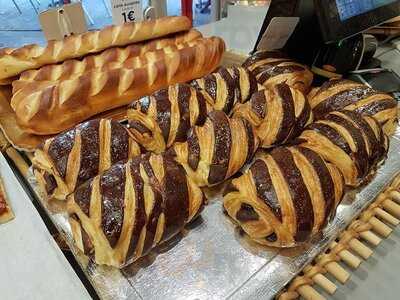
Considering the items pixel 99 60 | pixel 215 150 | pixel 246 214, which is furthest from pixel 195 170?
pixel 99 60

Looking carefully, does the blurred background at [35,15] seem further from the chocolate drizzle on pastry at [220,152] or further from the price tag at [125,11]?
the chocolate drizzle on pastry at [220,152]

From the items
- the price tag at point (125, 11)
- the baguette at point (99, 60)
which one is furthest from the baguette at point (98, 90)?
the price tag at point (125, 11)

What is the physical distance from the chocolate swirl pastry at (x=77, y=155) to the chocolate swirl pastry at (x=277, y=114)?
0.41 meters

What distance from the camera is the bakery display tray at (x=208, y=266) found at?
728 mm

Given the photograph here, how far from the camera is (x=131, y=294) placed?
0.71 meters

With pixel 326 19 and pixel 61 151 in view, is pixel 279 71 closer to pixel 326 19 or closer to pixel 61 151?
pixel 326 19

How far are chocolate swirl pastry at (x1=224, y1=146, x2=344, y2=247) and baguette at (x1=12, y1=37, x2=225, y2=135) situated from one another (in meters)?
0.63

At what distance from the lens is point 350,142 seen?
2.93 ft

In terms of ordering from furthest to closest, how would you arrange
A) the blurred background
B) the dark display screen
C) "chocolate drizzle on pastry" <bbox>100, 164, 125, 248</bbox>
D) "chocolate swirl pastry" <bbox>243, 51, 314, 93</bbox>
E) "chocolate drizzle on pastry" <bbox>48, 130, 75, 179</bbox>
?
the blurred background < "chocolate swirl pastry" <bbox>243, 51, 314, 93</bbox> < the dark display screen < "chocolate drizzle on pastry" <bbox>48, 130, 75, 179</bbox> < "chocolate drizzle on pastry" <bbox>100, 164, 125, 248</bbox>

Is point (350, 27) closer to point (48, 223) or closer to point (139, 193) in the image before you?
point (139, 193)

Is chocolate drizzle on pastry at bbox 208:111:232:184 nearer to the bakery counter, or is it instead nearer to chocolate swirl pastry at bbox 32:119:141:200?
the bakery counter

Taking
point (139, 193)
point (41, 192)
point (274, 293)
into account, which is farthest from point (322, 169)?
point (41, 192)

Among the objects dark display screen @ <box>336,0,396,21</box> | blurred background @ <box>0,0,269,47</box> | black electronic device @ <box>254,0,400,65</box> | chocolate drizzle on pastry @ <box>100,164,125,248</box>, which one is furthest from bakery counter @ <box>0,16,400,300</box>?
blurred background @ <box>0,0,269,47</box>

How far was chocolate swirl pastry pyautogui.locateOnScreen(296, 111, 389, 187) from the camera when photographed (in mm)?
888
